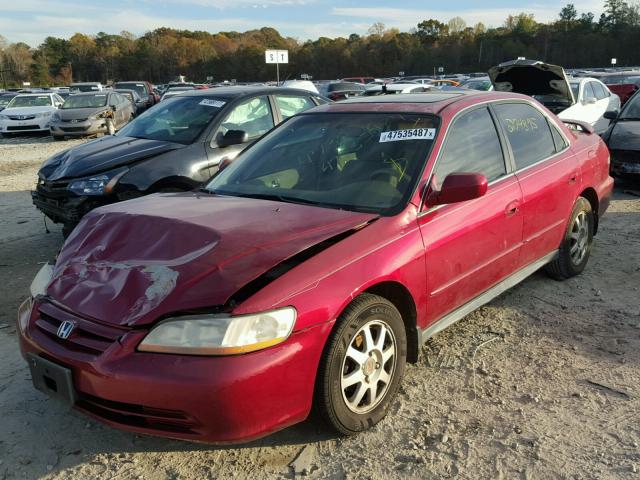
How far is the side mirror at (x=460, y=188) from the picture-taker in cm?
303

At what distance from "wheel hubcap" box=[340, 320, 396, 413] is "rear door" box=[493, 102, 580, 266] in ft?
5.16

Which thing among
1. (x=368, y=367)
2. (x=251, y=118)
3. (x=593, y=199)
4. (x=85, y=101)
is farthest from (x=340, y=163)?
(x=85, y=101)

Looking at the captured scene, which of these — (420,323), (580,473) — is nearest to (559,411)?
(580,473)

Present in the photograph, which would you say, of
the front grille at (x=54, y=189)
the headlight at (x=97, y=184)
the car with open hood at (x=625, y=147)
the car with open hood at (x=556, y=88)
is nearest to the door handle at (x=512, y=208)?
the headlight at (x=97, y=184)

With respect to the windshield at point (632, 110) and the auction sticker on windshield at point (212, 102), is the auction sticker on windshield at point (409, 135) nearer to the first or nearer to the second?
the auction sticker on windshield at point (212, 102)

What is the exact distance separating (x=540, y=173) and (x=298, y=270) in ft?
7.86

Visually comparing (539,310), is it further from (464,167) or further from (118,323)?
(118,323)

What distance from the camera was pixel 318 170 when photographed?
353 cm

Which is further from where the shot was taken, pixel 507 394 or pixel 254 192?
pixel 254 192

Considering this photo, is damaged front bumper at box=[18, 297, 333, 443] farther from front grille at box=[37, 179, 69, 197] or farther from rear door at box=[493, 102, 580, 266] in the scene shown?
front grille at box=[37, 179, 69, 197]

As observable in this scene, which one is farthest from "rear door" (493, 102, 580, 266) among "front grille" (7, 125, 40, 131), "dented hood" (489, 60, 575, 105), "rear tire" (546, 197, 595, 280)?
"front grille" (7, 125, 40, 131)

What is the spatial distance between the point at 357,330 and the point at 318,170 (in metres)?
1.26

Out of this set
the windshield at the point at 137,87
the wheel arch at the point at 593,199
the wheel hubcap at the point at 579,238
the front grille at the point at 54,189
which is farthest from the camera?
the windshield at the point at 137,87

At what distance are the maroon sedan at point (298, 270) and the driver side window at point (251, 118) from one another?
2169 millimetres
